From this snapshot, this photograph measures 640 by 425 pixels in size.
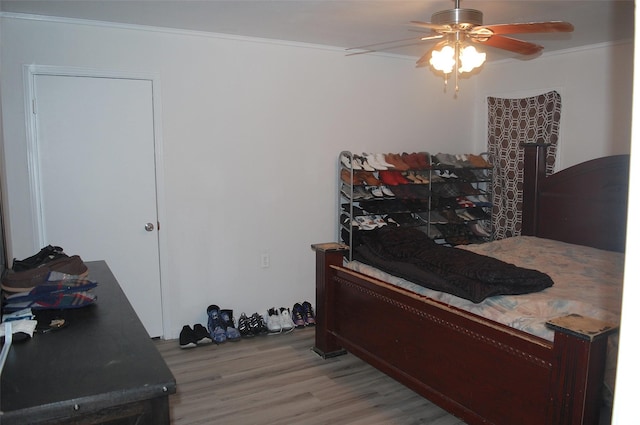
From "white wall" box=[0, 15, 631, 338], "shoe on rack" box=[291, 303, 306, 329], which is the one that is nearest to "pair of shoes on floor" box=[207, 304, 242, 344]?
"white wall" box=[0, 15, 631, 338]

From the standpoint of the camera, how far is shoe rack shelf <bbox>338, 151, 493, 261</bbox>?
4.26 m

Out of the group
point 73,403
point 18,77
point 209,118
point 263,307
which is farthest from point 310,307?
point 73,403

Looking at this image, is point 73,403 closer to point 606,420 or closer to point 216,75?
point 606,420

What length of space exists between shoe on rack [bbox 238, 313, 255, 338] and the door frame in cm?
81

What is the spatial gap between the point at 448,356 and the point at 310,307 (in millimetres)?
1973

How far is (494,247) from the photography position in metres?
3.80

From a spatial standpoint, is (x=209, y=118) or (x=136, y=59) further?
(x=209, y=118)

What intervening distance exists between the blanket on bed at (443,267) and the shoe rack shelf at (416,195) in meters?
0.79

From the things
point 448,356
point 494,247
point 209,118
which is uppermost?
point 209,118

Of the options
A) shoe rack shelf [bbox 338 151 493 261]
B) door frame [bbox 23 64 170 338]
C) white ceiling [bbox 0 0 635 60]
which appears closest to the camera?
white ceiling [bbox 0 0 635 60]

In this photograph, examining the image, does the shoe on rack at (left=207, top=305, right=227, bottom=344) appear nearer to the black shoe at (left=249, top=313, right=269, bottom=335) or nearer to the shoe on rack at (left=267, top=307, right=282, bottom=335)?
the black shoe at (left=249, top=313, right=269, bottom=335)

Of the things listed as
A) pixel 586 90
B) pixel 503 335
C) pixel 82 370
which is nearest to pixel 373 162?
pixel 586 90

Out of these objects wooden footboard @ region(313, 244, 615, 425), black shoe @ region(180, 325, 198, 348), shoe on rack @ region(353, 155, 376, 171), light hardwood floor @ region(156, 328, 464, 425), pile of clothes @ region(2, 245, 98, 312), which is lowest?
light hardwood floor @ region(156, 328, 464, 425)

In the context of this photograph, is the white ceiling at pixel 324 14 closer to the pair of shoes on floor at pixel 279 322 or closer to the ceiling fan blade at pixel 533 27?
the ceiling fan blade at pixel 533 27
